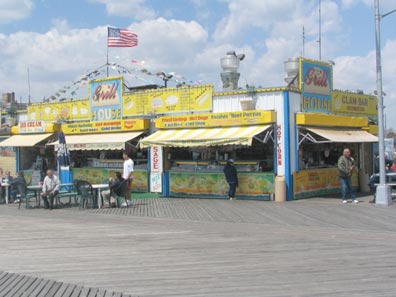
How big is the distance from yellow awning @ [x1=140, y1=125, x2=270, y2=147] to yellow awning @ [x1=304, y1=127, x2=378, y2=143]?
1917 millimetres

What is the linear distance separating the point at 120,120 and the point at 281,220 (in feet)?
34.5

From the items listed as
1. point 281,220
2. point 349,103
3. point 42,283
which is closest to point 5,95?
point 349,103

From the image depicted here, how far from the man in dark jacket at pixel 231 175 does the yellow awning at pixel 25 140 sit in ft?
32.9

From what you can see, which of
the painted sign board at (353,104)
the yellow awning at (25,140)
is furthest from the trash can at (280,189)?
the yellow awning at (25,140)

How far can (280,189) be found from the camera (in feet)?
56.9

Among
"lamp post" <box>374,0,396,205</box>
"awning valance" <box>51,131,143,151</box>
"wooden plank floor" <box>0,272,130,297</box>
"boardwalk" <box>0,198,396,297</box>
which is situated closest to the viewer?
"wooden plank floor" <box>0,272,130,297</box>

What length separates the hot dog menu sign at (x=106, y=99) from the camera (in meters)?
22.4

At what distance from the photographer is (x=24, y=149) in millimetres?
27109

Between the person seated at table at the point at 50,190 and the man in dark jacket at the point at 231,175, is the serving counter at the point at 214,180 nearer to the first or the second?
the man in dark jacket at the point at 231,175

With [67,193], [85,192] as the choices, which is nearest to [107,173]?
[67,193]

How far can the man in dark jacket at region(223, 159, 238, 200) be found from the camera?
1780cm

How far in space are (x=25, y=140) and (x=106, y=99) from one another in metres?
4.88

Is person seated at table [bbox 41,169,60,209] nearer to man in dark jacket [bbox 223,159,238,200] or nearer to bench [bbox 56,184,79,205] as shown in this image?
bench [bbox 56,184,79,205]

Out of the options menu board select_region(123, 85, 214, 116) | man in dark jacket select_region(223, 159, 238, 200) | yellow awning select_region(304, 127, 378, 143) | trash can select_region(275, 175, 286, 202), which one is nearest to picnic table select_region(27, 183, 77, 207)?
menu board select_region(123, 85, 214, 116)
